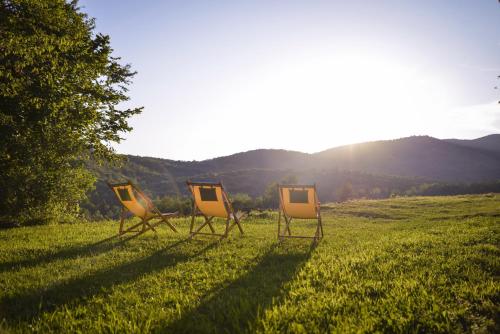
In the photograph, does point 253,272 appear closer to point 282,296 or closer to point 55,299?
point 282,296

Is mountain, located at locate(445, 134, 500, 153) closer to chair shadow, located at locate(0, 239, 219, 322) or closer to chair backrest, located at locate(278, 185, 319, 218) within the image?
chair backrest, located at locate(278, 185, 319, 218)

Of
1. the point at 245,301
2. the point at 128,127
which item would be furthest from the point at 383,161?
the point at 245,301

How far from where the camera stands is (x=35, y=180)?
542 inches

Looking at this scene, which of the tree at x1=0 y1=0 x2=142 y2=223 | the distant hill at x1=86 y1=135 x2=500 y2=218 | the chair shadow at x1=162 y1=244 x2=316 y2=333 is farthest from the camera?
the distant hill at x1=86 y1=135 x2=500 y2=218

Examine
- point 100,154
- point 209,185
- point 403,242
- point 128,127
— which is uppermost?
point 128,127

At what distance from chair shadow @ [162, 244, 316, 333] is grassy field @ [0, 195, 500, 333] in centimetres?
2

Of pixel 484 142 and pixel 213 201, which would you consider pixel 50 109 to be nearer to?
pixel 213 201

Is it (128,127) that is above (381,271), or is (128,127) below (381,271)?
above

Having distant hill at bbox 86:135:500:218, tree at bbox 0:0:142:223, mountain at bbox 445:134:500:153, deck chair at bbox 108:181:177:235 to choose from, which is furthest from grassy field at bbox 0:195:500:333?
mountain at bbox 445:134:500:153

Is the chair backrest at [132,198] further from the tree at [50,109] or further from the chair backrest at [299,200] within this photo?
the tree at [50,109]

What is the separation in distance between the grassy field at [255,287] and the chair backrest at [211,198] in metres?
1.26

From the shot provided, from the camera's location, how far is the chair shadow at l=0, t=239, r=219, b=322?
371cm

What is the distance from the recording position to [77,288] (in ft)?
14.6

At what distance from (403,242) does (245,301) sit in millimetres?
4813
